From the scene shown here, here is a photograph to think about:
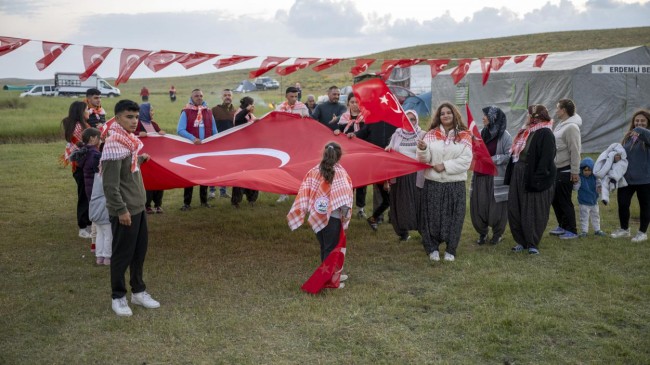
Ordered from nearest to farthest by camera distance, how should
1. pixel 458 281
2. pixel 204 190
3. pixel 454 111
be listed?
pixel 458 281, pixel 454 111, pixel 204 190

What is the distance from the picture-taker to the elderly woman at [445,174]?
6.51 metres

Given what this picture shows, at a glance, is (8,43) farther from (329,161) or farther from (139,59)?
(329,161)

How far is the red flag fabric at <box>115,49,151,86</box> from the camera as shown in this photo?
7.75 metres

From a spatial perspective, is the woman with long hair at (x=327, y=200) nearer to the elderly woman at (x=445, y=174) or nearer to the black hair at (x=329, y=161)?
the black hair at (x=329, y=161)

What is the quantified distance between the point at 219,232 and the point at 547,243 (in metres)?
4.18

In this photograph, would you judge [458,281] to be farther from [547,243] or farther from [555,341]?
[547,243]

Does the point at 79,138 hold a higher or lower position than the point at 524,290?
higher

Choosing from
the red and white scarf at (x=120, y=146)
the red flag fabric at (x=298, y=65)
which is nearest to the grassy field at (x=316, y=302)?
the red and white scarf at (x=120, y=146)

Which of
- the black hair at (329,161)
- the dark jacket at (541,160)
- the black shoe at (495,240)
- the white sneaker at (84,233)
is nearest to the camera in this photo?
the black hair at (329,161)

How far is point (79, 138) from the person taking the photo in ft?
24.1

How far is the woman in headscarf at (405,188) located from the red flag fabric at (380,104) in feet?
0.53

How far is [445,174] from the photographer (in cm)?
654

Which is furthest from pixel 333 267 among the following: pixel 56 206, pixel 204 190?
pixel 56 206

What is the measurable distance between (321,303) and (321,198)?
95 centimetres
